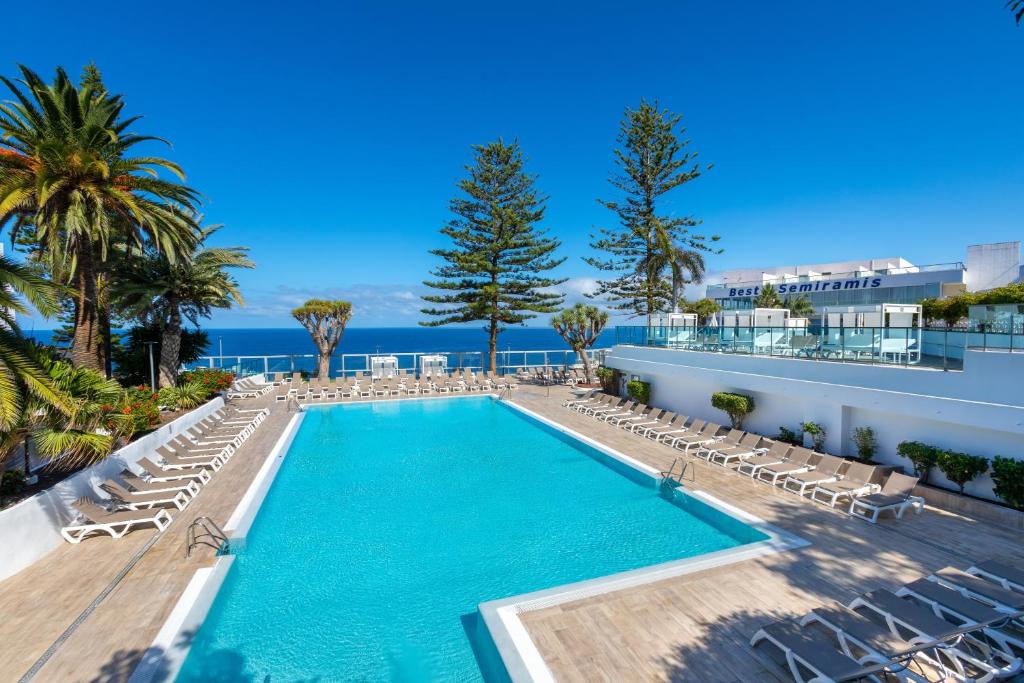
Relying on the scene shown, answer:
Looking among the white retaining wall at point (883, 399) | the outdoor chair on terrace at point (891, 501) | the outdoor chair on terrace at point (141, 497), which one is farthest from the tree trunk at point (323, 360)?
the outdoor chair on terrace at point (891, 501)

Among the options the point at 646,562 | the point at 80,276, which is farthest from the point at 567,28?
the point at 646,562

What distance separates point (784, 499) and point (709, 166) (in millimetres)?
16445

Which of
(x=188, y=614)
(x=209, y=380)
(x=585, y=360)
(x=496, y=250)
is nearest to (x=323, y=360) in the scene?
(x=209, y=380)

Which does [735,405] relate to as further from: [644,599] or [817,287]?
[817,287]

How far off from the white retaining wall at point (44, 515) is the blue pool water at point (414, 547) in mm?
2367

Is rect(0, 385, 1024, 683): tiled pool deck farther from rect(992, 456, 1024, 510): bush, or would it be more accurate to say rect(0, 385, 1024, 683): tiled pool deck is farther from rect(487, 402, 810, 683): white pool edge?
rect(992, 456, 1024, 510): bush

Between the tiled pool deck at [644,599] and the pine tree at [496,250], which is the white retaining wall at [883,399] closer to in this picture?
the tiled pool deck at [644,599]

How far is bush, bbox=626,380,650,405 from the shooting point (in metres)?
15.2

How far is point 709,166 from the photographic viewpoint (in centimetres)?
1998

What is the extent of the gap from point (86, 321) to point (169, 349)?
5378mm

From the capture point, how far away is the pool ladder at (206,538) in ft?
20.2

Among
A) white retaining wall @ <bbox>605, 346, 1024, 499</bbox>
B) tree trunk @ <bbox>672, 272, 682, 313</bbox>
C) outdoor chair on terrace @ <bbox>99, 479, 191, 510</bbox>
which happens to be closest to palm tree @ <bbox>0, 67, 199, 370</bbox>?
outdoor chair on terrace @ <bbox>99, 479, 191, 510</bbox>

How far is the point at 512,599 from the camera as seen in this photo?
4.89 meters

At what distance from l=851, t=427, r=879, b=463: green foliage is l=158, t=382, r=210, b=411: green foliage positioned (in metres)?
16.7
